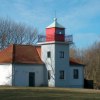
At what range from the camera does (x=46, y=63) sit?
61.2 m

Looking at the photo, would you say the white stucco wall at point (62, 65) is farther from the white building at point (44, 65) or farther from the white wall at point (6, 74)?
the white wall at point (6, 74)

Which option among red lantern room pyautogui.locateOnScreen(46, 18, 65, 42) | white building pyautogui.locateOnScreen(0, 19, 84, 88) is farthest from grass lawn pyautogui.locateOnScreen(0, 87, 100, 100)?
red lantern room pyautogui.locateOnScreen(46, 18, 65, 42)

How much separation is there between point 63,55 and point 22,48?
7.01 m

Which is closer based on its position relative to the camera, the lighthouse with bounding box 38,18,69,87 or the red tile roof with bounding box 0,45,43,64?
the red tile roof with bounding box 0,45,43,64

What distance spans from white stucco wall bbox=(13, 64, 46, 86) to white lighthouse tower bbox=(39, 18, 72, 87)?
1126 millimetres

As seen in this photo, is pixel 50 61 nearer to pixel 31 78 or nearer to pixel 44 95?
pixel 31 78

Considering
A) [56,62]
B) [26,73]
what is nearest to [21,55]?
[26,73]

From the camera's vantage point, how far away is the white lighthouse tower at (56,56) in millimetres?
60000

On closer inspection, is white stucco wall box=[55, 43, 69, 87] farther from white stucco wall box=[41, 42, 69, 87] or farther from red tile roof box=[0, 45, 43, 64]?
red tile roof box=[0, 45, 43, 64]

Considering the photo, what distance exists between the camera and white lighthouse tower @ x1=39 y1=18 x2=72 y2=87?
60.0 meters

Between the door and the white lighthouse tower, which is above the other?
the white lighthouse tower

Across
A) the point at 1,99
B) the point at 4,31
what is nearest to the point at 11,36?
the point at 4,31

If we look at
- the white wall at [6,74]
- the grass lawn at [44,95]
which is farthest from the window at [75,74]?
the grass lawn at [44,95]

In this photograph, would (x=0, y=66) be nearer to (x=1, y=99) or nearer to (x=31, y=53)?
(x=31, y=53)
